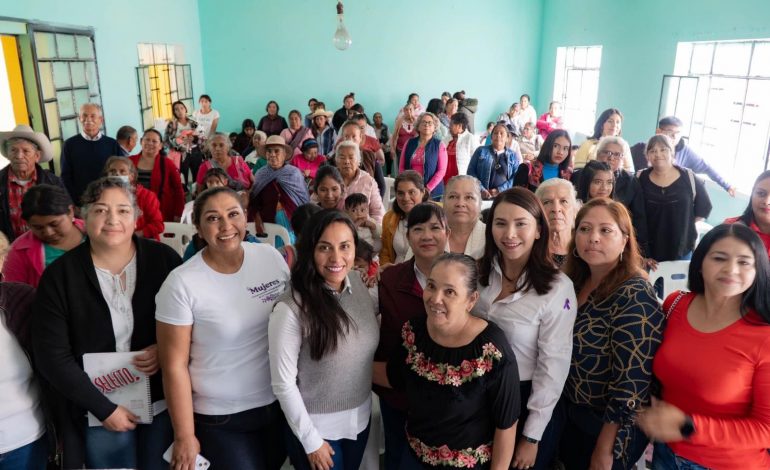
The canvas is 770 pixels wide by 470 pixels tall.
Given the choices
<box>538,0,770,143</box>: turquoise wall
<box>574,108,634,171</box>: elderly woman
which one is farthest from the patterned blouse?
<box>538,0,770,143</box>: turquoise wall

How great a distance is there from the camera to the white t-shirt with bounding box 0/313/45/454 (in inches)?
65.5

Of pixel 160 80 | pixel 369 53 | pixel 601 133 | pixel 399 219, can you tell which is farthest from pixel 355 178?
pixel 369 53

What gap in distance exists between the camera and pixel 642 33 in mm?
7746

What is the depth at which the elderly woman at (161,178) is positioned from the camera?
4395 millimetres

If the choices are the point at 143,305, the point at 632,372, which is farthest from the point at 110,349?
the point at 632,372

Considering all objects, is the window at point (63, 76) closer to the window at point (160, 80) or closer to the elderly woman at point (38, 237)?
the window at point (160, 80)

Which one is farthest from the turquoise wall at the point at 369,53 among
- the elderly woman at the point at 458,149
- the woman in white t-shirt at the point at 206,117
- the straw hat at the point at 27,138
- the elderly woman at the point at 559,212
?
the elderly woman at the point at 559,212

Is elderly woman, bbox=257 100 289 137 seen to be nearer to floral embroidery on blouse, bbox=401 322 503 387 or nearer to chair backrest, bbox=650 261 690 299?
chair backrest, bbox=650 261 690 299

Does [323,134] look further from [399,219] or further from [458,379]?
[458,379]

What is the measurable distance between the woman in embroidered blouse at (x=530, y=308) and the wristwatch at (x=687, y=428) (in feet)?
1.18

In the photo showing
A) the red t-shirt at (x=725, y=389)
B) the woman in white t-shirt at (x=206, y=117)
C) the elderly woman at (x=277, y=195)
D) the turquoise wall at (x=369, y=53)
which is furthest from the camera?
the turquoise wall at (x=369, y=53)

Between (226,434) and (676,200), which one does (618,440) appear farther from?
(676,200)

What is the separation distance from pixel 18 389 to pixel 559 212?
2.31m

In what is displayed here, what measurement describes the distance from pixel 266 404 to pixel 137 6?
22.6ft
